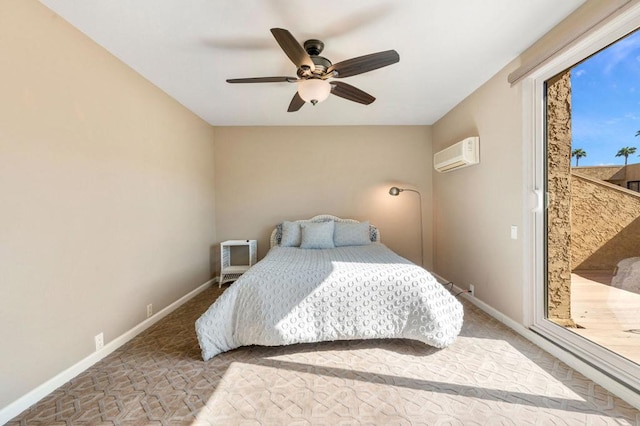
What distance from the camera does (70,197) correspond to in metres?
1.93

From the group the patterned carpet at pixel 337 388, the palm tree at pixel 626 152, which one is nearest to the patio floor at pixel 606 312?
the patterned carpet at pixel 337 388

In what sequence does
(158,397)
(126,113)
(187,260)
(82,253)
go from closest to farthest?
1. (158,397)
2. (82,253)
3. (126,113)
4. (187,260)

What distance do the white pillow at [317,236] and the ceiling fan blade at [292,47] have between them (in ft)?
7.14

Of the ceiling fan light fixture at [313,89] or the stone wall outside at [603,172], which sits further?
the ceiling fan light fixture at [313,89]

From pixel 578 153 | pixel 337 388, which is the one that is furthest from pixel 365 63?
pixel 337 388

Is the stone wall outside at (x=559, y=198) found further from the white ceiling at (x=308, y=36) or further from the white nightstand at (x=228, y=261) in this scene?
the white nightstand at (x=228, y=261)

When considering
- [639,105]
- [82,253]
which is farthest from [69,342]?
[639,105]

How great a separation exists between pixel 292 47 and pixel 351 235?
2546 mm

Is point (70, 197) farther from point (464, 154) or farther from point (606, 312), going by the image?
point (606, 312)

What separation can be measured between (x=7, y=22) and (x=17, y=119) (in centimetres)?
52

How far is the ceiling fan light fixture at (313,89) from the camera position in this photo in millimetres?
2115

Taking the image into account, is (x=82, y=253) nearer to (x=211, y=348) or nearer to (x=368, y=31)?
(x=211, y=348)

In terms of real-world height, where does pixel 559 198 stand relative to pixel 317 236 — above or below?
above

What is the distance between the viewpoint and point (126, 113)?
247 cm
